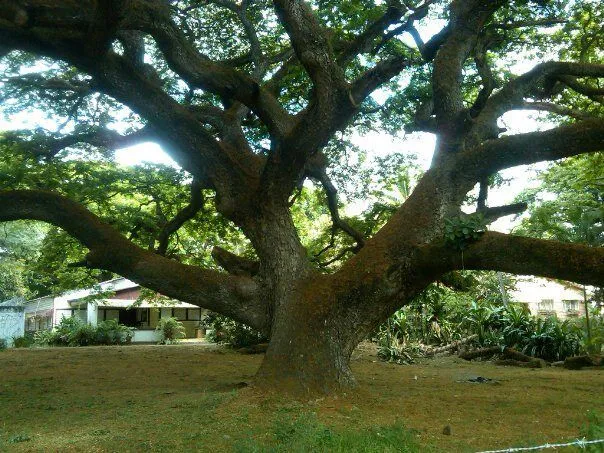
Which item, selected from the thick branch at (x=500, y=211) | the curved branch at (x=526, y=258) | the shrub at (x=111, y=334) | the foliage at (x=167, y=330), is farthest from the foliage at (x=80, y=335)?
the thick branch at (x=500, y=211)

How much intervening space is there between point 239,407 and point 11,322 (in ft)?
63.4

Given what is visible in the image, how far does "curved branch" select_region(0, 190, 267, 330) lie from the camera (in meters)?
8.05

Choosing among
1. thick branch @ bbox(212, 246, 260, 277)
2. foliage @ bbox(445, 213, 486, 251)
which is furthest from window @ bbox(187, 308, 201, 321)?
foliage @ bbox(445, 213, 486, 251)

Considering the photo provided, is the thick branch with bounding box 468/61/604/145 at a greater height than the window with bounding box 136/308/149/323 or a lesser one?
greater

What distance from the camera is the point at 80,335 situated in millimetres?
21266

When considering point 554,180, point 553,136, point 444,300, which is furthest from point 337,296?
point 554,180

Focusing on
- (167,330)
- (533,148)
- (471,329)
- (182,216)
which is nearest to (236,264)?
(182,216)

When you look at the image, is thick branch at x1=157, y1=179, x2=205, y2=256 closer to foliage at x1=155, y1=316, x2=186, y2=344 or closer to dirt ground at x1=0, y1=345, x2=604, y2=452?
dirt ground at x1=0, y1=345, x2=604, y2=452

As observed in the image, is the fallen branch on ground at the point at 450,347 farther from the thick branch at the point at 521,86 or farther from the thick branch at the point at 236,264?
the thick branch at the point at 236,264

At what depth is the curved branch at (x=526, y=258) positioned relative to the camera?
6363 mm

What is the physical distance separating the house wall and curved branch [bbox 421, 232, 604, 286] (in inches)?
793

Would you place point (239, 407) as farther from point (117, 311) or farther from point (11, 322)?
point (117, 311)

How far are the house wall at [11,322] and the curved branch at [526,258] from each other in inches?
793

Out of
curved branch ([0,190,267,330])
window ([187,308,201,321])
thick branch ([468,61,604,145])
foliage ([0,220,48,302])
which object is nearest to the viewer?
curved branch ([0,190,267,330])
